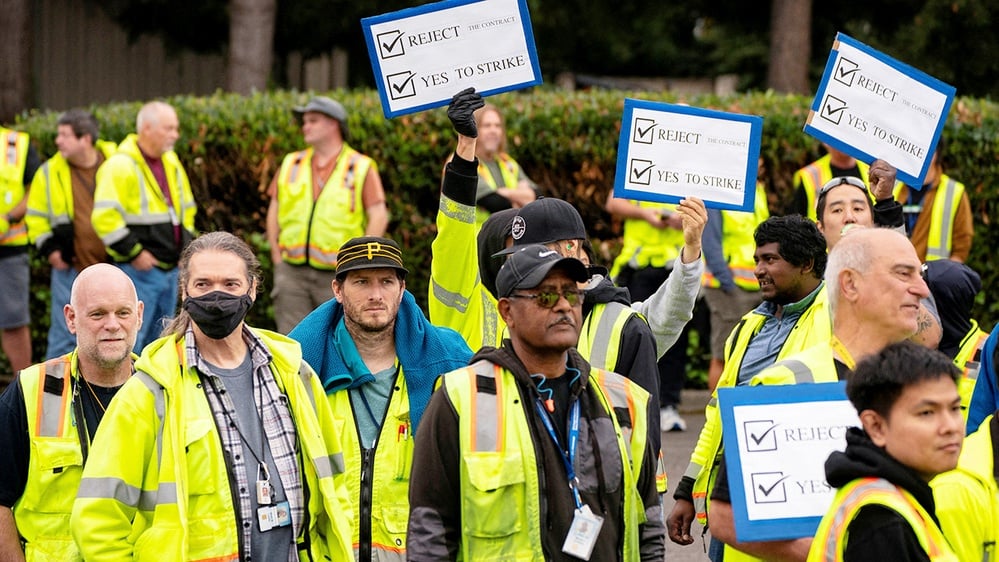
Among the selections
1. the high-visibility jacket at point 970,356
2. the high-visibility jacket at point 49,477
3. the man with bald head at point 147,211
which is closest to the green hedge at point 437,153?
the man with bald head at point 147,211

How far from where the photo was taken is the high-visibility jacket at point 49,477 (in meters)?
5.02

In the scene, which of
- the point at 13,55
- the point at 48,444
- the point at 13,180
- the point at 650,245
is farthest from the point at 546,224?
the point at 13,55

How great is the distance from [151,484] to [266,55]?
43.5 feet

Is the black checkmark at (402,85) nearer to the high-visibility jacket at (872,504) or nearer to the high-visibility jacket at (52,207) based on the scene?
the high-visibility jacket at (872,504)

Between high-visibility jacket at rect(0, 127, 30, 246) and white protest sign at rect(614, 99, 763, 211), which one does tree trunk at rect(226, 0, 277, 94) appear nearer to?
high-visibility jacket at rect(0, 127, 30, 246)

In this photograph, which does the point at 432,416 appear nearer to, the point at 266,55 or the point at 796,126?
the point at 796,126

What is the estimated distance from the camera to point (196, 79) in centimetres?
2217

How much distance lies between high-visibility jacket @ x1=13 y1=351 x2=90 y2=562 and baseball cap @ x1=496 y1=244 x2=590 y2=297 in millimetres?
1757

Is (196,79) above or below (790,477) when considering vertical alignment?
above

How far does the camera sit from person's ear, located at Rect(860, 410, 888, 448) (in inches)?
139

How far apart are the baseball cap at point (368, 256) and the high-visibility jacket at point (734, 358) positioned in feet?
4.04

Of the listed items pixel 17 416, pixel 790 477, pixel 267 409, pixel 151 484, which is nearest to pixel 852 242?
pixel 790 477

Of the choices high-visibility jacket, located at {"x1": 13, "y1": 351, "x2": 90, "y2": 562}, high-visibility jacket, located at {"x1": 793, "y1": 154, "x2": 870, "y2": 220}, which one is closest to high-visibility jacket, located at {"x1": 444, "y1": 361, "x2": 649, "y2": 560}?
high-visibility jacket, located at {"x1": 13, "y1": 351, "x2": 90, "y2": 562}

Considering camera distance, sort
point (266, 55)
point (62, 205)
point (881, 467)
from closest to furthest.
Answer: point (881, 467), point (62, 205), point (266, 55)
